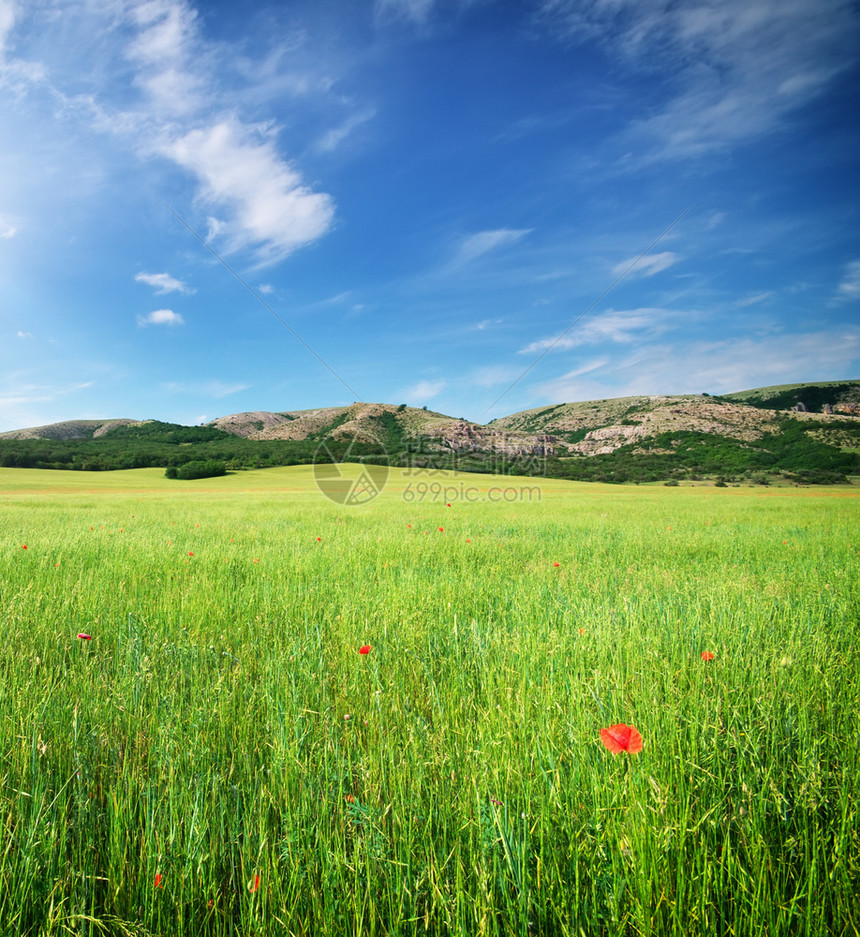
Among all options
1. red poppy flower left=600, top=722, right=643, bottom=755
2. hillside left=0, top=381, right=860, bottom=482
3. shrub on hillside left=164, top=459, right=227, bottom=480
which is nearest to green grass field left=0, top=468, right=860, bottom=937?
red poppy flower left=600, top=722, right=643, bottom=755

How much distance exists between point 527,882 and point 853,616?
4.50 m

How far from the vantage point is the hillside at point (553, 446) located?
64500mm

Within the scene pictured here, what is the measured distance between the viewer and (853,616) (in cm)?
395

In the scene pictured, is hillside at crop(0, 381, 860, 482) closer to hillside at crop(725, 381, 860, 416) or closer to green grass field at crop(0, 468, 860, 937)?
hillside at crop(725, 381, 860, 416)

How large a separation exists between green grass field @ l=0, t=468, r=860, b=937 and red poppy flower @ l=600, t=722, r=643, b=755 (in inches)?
5.6

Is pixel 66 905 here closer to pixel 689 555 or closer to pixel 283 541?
pixel 283 541

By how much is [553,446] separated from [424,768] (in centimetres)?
10561

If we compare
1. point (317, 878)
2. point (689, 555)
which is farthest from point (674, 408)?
point (317, 878)

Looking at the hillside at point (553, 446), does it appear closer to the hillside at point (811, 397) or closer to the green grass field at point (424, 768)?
the hillside at point (811, 397)

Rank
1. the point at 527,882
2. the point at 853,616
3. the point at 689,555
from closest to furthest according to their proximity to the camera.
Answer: the point at 527,882 → the point at 853,616 → the point at 689,555

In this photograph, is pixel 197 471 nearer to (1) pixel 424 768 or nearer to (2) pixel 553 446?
(1) pixel 424 768

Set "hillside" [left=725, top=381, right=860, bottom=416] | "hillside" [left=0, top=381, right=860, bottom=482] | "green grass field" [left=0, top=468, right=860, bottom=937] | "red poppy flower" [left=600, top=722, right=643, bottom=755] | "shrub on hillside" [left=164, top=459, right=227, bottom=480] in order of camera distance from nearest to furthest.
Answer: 1. "green grass field" [left=0, top=468, right=860, bottom=937]
2. "red poppy flower" [left=600, top=722, right=643, bottom=755]
3. "shrub on hillside" [left=164, top=459, right=227, bottom=480]
4. "hillside" [left=0, top=381, right=860, bottom=482]
5. "hillside" [left=725, top=381, right=860, bottom=416]

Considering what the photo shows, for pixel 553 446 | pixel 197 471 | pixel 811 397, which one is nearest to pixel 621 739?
pixel 197 471

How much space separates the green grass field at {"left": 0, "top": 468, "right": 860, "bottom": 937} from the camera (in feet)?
4.17
